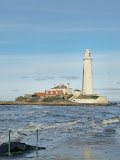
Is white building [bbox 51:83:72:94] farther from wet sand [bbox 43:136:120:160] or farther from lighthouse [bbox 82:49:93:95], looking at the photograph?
wet sand [bbox 43:136:120:160]

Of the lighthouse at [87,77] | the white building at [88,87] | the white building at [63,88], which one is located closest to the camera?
the lighthouse at [87,77]

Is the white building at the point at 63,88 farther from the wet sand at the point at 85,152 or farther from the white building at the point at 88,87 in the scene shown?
the wet sand at the point at 85,152

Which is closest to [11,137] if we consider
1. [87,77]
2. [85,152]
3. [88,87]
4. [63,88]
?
[85,152]

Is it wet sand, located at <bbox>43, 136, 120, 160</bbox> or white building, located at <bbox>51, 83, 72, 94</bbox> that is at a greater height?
white building, located at <bbox>51, 83, 72, 94</bbox>

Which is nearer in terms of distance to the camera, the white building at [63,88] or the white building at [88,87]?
the white building at [88,87]

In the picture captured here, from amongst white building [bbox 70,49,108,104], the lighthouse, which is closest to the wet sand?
the lighthouse

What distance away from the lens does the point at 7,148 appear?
1127cm

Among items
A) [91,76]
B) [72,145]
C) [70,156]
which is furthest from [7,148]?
[91,76]

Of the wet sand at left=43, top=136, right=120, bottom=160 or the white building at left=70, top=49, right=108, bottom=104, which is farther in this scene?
the white building at left=70, top=49, right=108, bottom=104

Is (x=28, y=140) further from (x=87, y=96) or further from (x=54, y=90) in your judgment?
(x=54, y=90)

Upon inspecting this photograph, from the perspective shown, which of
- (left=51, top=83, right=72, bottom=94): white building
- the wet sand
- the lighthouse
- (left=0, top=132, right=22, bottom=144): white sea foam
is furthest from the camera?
(left=51, top=83, right=72, bottom=94): white building

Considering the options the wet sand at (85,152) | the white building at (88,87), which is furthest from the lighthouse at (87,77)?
the wet sand at (85,152)

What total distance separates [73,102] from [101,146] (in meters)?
97.0

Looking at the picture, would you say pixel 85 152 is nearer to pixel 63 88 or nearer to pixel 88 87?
pixel 88 87
